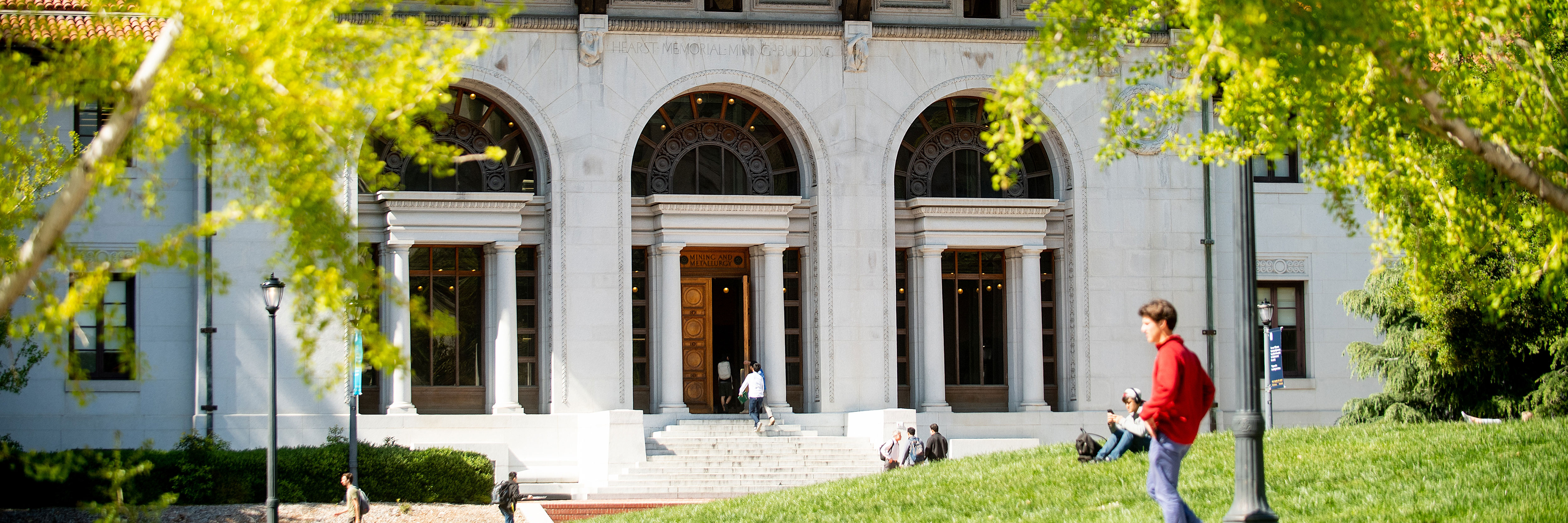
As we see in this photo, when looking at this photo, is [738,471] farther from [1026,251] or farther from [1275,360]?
[1275,360]

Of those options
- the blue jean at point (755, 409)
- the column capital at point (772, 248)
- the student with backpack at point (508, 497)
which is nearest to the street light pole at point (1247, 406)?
the student with backpack at point (508, 497)

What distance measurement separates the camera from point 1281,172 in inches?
1314

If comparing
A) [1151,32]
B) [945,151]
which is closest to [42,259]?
[945,151]

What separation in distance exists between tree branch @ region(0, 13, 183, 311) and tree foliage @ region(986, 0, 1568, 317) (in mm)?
5787

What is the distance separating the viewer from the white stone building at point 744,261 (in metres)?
28.8

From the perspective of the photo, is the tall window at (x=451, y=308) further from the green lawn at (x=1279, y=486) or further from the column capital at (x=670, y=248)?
the green lawn at (x=1279, y=486)

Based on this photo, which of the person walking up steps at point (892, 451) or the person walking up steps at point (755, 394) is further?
the person walking up steps at point (755, 394)

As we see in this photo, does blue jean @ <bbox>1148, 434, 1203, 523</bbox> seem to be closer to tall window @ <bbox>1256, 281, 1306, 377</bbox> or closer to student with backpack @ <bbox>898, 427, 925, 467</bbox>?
student with backpack @ <bbox>898, 427, 925, 467</bbox>

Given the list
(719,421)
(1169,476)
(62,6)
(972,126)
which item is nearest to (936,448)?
(719,421)

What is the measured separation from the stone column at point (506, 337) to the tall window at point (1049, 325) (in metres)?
11.3

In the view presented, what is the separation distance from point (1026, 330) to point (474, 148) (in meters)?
12.0

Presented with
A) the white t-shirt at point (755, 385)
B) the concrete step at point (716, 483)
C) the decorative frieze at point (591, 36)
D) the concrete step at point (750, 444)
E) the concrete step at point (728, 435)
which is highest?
the decorative frieze at point (591, 36)

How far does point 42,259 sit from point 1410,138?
11889 mm

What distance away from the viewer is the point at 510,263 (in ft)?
98.0
